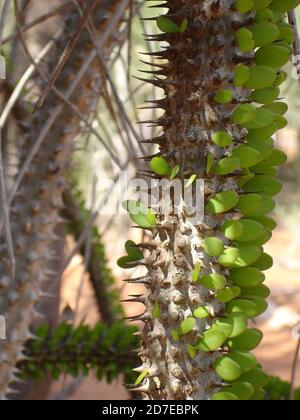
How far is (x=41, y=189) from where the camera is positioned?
0.86m

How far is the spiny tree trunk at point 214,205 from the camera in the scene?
1.17ft

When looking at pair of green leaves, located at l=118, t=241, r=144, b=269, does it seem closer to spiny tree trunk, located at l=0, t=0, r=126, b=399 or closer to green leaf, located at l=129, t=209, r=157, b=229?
green leaf, located at l=129, t=209, r=157, b=229

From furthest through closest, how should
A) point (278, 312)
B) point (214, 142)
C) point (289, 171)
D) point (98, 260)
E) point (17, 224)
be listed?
point (289, 171) < point (278, 312) < point (98, 260) < point (17, 224) < point (214, 142)

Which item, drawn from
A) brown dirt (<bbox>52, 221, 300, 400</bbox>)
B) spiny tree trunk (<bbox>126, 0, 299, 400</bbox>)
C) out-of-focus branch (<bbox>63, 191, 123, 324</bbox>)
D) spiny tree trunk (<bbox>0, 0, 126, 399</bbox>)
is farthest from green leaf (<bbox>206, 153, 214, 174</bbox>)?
brown dirt (<bbox>52, 221, 300, 400</bbox>)

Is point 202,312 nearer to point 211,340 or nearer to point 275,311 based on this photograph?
point 211,340

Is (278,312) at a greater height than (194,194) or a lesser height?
greater

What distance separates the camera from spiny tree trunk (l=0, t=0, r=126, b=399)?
2.74ft

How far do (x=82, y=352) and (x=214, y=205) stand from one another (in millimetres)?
605

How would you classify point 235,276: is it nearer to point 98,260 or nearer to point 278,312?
point 98,260

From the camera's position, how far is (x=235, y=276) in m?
0.37

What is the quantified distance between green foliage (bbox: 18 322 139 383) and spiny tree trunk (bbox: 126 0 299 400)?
51 cm

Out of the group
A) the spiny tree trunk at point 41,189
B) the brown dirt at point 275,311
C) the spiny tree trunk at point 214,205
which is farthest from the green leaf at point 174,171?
the brown dirt at point 275,311

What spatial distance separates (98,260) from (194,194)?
0.88m
